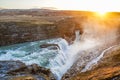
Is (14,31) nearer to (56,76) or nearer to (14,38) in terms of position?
(14,38)

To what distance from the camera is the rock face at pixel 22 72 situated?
19.9 m

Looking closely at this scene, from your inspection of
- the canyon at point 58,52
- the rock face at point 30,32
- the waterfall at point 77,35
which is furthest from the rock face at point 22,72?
the waterfall at point 77,35

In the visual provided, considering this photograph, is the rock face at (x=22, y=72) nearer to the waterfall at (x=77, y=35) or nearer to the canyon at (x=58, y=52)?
the canyon at (x=58, y=52)

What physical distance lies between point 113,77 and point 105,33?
38.6 meters

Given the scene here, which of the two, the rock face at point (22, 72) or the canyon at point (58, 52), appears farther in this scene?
the canyon at point (58, 52)

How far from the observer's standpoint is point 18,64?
2359 cm

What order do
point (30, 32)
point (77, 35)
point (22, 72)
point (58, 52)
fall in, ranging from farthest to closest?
point (77, 35), point (30, 32), point (58, 52), point (22, 72)

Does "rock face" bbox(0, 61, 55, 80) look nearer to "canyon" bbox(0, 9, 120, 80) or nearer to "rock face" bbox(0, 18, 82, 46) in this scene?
"canyon" bbox(0, 9, 120, 80)

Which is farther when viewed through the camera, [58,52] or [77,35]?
[77,35]

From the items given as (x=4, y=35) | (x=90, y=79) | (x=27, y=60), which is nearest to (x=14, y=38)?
(x=4, y=35)

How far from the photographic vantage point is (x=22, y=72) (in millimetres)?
21453

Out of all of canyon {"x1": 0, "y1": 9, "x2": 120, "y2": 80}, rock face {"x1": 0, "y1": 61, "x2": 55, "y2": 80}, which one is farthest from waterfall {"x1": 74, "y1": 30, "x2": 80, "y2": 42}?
rock face {"x1": 0, "y1": 61, "x2": 55, "y2": 80}

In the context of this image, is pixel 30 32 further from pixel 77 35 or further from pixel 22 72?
pixel 22 72

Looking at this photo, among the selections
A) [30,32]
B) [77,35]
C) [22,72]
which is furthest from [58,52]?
[77,35]
